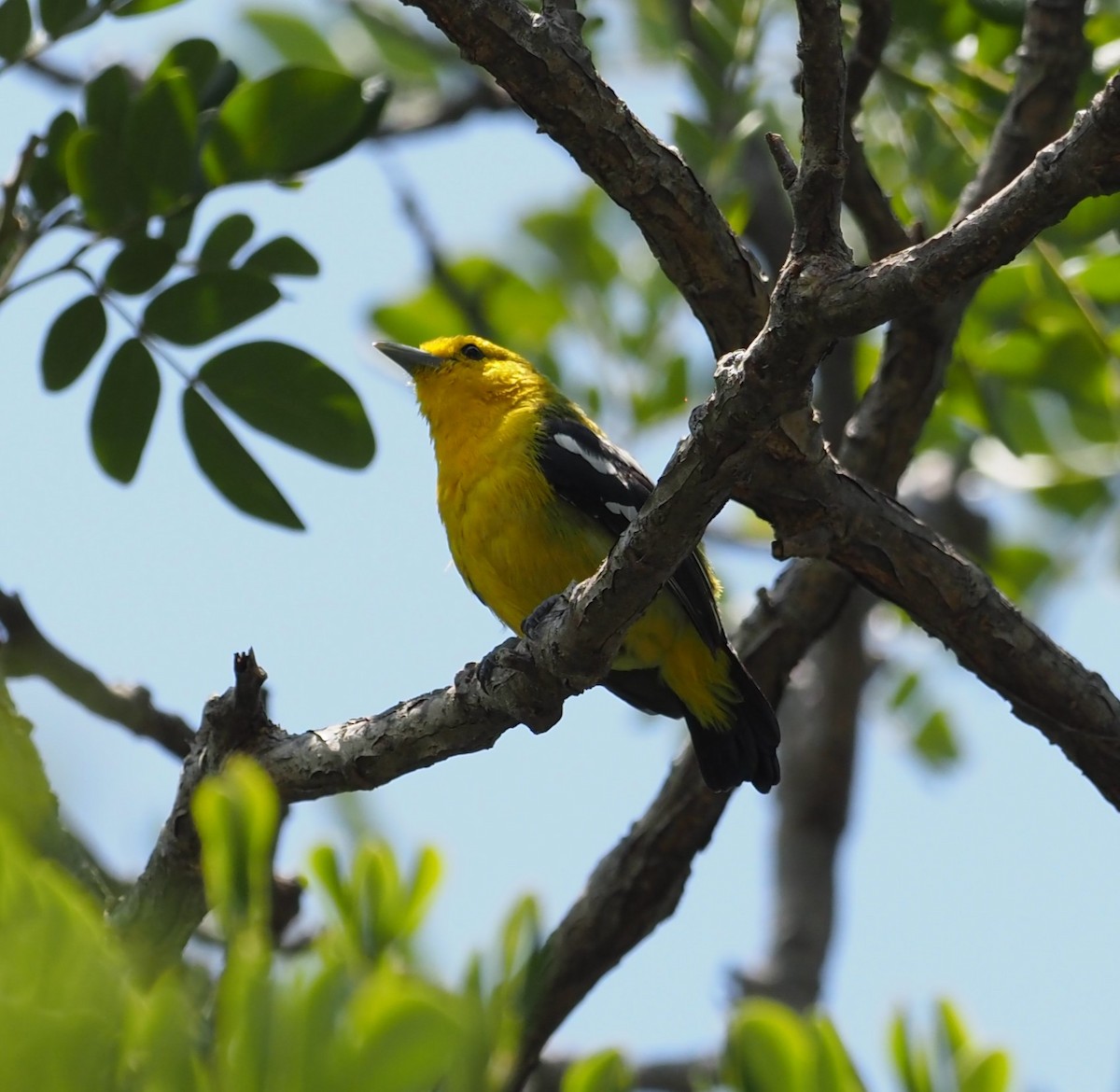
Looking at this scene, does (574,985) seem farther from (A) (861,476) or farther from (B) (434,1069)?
(B) (434,1069)

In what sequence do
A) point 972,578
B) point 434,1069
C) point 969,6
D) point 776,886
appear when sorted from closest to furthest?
point 434,1069 → point 972,578 → point 969,6 → point 776,886

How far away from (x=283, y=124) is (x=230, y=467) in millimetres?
1018

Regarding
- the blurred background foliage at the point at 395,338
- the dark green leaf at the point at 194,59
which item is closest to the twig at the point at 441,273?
the blurred background foliage at the point at 395,338

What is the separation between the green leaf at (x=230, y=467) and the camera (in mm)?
4445

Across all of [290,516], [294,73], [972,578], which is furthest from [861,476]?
[294,73]

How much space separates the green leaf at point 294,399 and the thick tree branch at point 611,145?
1.07m

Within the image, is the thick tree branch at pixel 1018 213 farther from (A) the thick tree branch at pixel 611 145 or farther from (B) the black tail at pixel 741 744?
(B) the black tail at pixel 741 744

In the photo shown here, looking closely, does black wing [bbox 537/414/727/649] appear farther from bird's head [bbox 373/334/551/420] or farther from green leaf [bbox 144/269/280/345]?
green leaf [bbox 144/269/280/345]

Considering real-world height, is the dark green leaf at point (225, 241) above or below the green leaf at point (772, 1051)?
above

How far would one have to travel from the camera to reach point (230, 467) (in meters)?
4.48

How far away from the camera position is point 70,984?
136cm

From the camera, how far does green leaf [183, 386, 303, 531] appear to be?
4.45 metres

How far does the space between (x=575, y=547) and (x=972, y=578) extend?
146 centimetres

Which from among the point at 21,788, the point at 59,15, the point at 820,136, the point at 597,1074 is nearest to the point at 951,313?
the point at 820,136
